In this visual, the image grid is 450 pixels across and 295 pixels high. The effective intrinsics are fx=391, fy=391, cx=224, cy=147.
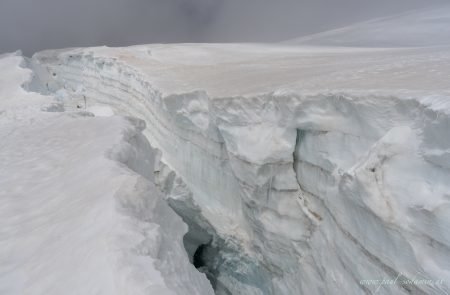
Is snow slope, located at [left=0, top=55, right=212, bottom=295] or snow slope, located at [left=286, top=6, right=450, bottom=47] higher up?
snow slope, located at [left=286, top=6, right=450, bottom=47]

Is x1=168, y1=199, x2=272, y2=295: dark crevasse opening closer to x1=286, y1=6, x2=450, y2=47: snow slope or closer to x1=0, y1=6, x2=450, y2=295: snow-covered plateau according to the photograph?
x1=0, y1=6, x2=450, y2=295: snow-covered plateau

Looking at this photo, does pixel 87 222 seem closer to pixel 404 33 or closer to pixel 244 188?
pixel 244 188

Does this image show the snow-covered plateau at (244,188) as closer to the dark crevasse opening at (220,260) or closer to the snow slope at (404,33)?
the dark crevasse opening at (220,260)

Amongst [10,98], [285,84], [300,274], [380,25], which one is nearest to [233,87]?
[285,84]

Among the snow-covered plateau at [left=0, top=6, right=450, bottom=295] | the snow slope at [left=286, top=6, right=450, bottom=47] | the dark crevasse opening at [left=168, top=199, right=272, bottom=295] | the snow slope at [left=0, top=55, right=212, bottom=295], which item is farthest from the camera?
the snow slope at [left=286, top=6, right=450, bottom=47]

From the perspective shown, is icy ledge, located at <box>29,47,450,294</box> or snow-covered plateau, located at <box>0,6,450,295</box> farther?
icy ledge, located at <box>29,47,450,294</box>

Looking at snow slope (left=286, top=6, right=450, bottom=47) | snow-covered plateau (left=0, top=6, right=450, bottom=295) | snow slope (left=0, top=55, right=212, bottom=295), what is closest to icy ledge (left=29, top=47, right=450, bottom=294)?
snow-covered plateau (left=0, top=6, right=450, bottom=295)
